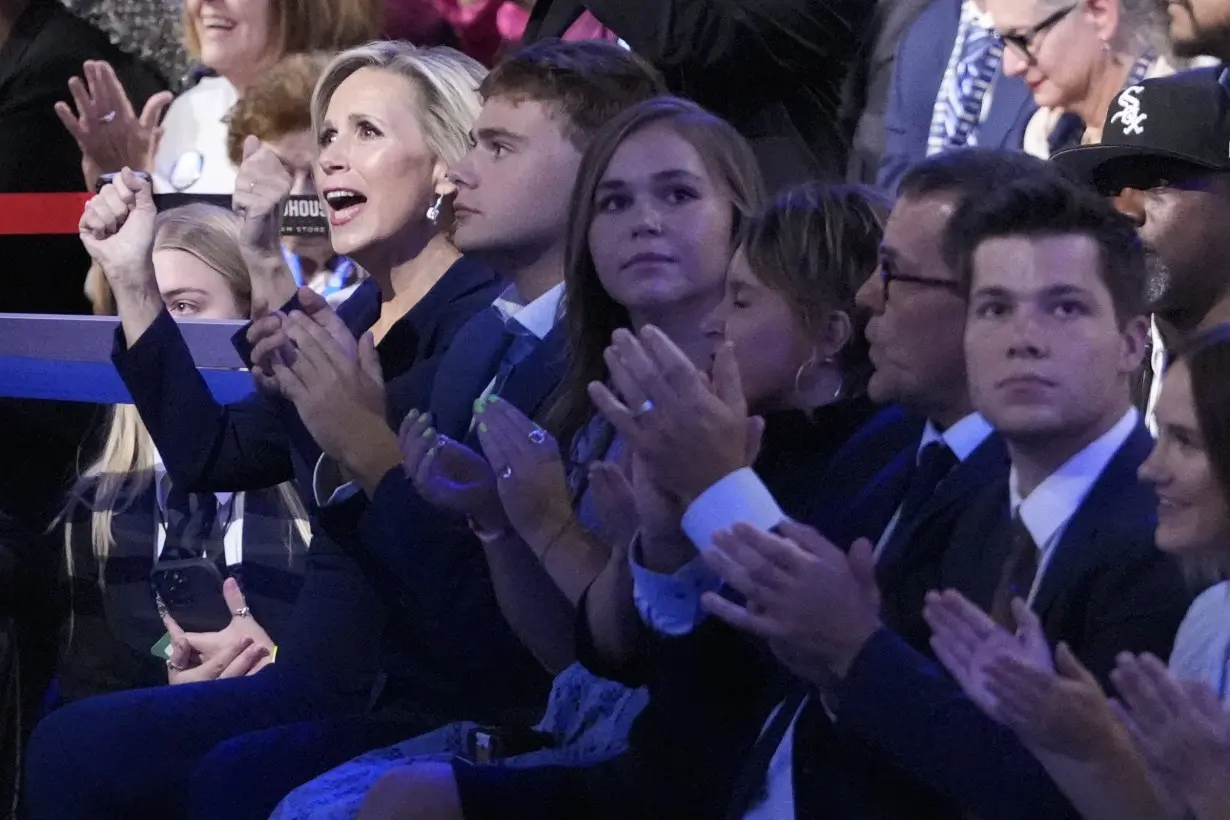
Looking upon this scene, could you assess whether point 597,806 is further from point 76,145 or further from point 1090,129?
point 76,145

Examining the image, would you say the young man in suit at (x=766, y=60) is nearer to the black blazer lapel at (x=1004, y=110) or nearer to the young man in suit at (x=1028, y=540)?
the black blazer lapel at (x=1004, y=110)

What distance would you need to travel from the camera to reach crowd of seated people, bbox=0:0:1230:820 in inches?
Result: 57.6

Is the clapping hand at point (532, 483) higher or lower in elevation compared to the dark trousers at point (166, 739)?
higher

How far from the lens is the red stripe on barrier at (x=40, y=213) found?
12.1ft

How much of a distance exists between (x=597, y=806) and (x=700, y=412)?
1.54 ft

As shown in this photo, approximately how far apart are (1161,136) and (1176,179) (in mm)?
46

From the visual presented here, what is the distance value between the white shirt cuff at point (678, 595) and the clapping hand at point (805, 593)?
186mm

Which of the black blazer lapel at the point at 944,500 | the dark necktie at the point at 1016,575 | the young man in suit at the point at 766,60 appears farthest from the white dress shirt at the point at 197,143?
the dark necktie at the point at 1016,575

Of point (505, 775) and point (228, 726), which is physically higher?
point (505, 775)

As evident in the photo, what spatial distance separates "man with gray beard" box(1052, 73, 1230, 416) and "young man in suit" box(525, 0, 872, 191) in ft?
2.44

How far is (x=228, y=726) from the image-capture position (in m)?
2.44

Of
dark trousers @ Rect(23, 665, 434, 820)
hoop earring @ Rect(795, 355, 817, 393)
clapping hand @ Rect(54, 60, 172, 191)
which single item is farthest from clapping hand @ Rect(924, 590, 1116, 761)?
clapping hand @ Rect(54, 60, 172, 191)

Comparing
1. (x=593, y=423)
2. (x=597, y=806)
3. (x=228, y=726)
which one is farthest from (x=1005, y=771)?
(x=228, y=726)

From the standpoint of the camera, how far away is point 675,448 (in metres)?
1.66
